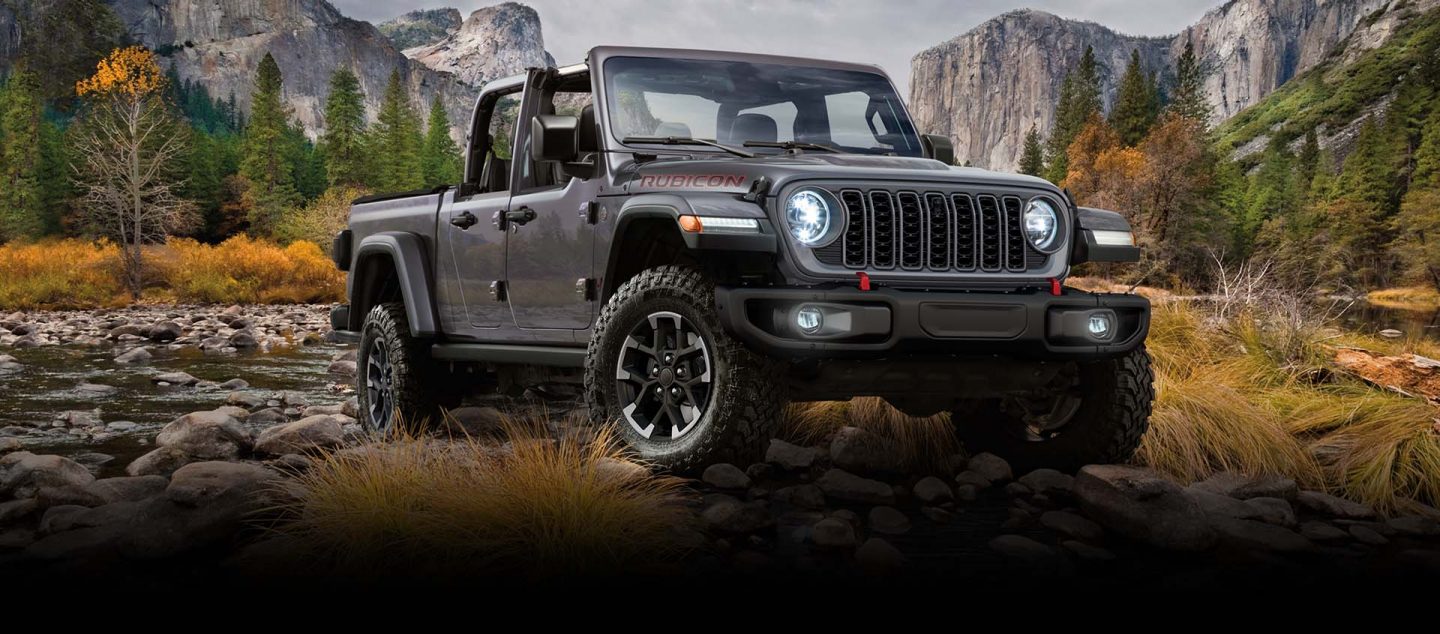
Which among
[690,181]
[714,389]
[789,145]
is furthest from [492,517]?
[789,145]

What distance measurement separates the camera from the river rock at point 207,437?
300 inches

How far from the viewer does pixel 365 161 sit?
7044cm

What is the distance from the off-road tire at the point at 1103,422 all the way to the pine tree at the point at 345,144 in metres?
66.8

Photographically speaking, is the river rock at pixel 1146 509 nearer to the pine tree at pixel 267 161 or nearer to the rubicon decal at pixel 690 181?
the rubicon decal at pixel 690 181

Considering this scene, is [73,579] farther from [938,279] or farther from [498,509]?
[938,279]

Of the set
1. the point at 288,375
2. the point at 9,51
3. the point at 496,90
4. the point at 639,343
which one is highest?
the point at 9,51

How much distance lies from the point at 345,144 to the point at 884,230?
225 ft

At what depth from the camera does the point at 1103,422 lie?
246 inches

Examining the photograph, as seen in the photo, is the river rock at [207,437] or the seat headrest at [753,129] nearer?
the seat headrest at [753,129]

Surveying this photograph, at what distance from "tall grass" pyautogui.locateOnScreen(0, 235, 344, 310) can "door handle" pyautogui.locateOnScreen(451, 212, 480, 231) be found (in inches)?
1055

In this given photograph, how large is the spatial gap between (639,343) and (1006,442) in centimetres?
222

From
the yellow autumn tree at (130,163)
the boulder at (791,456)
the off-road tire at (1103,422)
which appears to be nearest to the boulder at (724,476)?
the boulder at (791,456)

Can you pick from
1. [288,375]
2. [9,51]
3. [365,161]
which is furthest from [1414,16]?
[288,375]

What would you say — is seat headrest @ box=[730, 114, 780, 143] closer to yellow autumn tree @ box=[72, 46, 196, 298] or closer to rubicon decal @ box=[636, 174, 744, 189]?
rubicon decal @ box=[636, 174, 744, 189]
